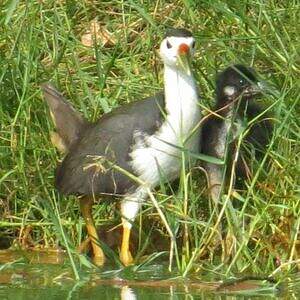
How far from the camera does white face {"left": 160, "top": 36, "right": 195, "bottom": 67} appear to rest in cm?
813

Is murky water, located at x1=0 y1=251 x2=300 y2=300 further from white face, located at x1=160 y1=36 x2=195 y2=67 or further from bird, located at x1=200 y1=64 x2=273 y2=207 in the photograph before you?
white face, located at x1=160 y1=36 x2=195 y2=67

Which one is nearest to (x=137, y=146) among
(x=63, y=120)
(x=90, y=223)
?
(x=90, y=223)

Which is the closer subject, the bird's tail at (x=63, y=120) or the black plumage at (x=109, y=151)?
the black plumage at (x=109, y=151)

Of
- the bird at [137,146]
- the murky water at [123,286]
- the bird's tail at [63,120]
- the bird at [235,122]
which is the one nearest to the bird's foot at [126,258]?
the bird at [137,146]

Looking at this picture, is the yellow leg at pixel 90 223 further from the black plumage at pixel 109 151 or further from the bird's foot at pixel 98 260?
the black plumage at pixel 109 151

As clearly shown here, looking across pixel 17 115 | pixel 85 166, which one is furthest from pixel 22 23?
pixel 85 166

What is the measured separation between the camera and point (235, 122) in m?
8.16

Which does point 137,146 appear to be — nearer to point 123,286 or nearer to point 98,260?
point 98,260

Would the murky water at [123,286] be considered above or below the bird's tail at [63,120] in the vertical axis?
below

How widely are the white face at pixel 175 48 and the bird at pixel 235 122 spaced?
25 cm

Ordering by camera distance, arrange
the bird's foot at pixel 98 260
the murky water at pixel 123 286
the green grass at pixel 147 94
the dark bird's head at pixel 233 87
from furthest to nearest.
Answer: the dark bird's head at pixel 233 87
the bird's foot at pixel 98 260
the green grass at pixel 147 94
the murky water at pixel 123 286

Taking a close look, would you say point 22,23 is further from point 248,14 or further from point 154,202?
point 154,202

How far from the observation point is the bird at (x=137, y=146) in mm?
7988

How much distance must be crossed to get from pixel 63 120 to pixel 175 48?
2.63 ft
